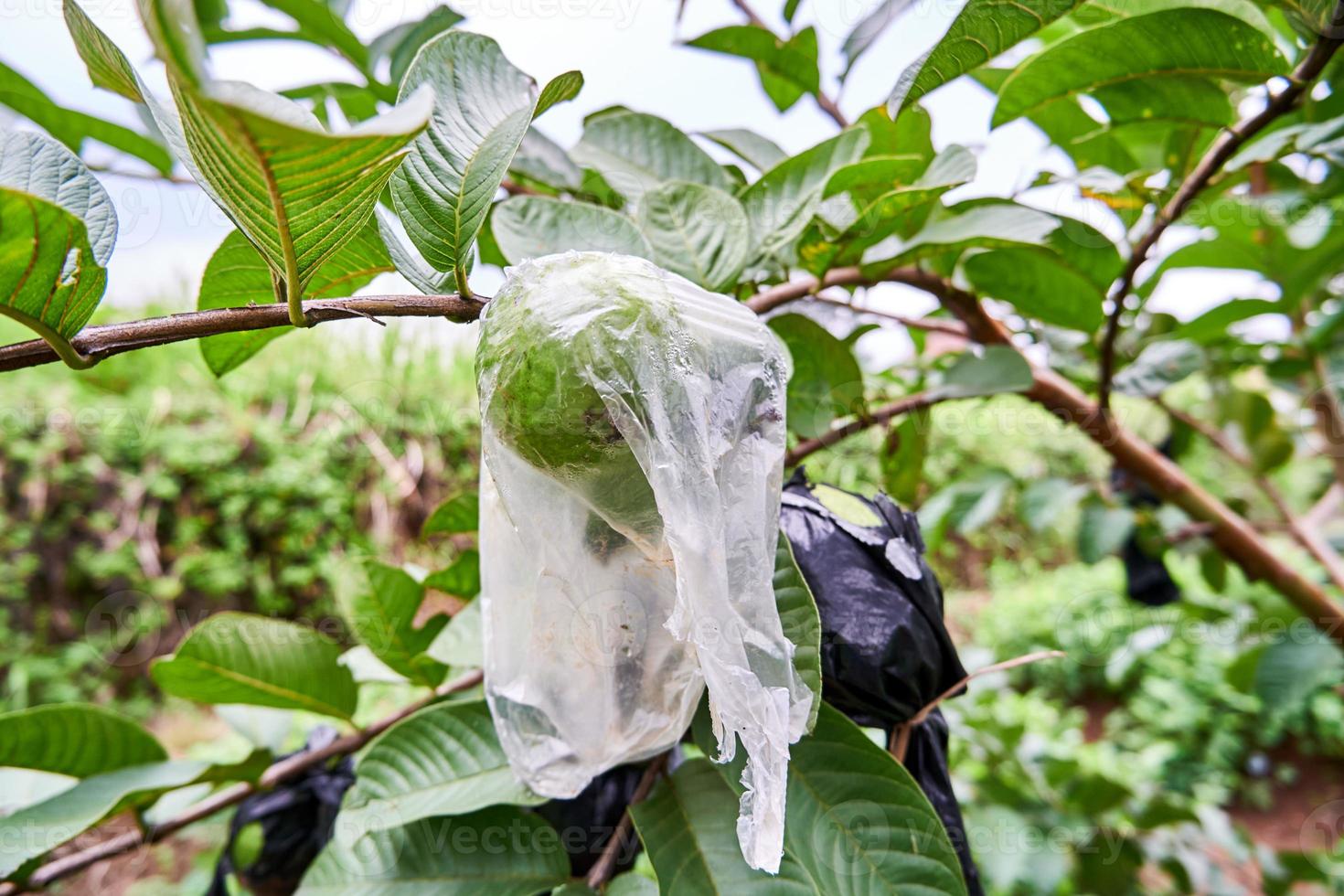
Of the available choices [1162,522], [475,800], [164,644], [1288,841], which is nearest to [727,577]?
Answer: [475,800]

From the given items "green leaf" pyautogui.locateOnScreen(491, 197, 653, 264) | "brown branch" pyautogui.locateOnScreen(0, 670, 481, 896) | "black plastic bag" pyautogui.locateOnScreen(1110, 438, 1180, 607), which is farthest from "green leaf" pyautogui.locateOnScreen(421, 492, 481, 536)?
"black plastic bag" pyautogui.locateOnScreen(1110, 438, 1180, 607)

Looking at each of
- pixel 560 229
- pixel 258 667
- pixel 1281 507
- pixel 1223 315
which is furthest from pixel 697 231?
pixel 1281 507

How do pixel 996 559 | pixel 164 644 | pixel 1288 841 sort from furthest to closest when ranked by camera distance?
1. pixel 996 559
2. pixel 164 644
3. pixel 1288 841

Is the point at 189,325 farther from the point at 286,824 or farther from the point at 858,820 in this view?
the point at 286,824

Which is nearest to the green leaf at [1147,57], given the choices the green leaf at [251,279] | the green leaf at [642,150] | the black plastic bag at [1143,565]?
the green leaf at [642,150]

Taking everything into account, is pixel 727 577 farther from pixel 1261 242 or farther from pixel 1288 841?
pixel 1288 841

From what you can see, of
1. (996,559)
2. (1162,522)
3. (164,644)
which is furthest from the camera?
(996,559)

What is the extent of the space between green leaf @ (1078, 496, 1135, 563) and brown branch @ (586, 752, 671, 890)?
110cm

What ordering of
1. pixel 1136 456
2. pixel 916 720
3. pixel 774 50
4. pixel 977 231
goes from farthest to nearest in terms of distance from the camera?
pixel 1136 456 → pixel 774 50 → pixel 977 231 → pixel 916 720

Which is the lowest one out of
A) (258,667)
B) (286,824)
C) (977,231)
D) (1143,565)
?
(1143,565)

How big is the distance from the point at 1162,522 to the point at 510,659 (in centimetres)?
137

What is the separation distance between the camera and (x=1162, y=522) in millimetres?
1403

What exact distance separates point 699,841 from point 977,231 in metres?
0.49

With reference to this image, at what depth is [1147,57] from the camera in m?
0.59
